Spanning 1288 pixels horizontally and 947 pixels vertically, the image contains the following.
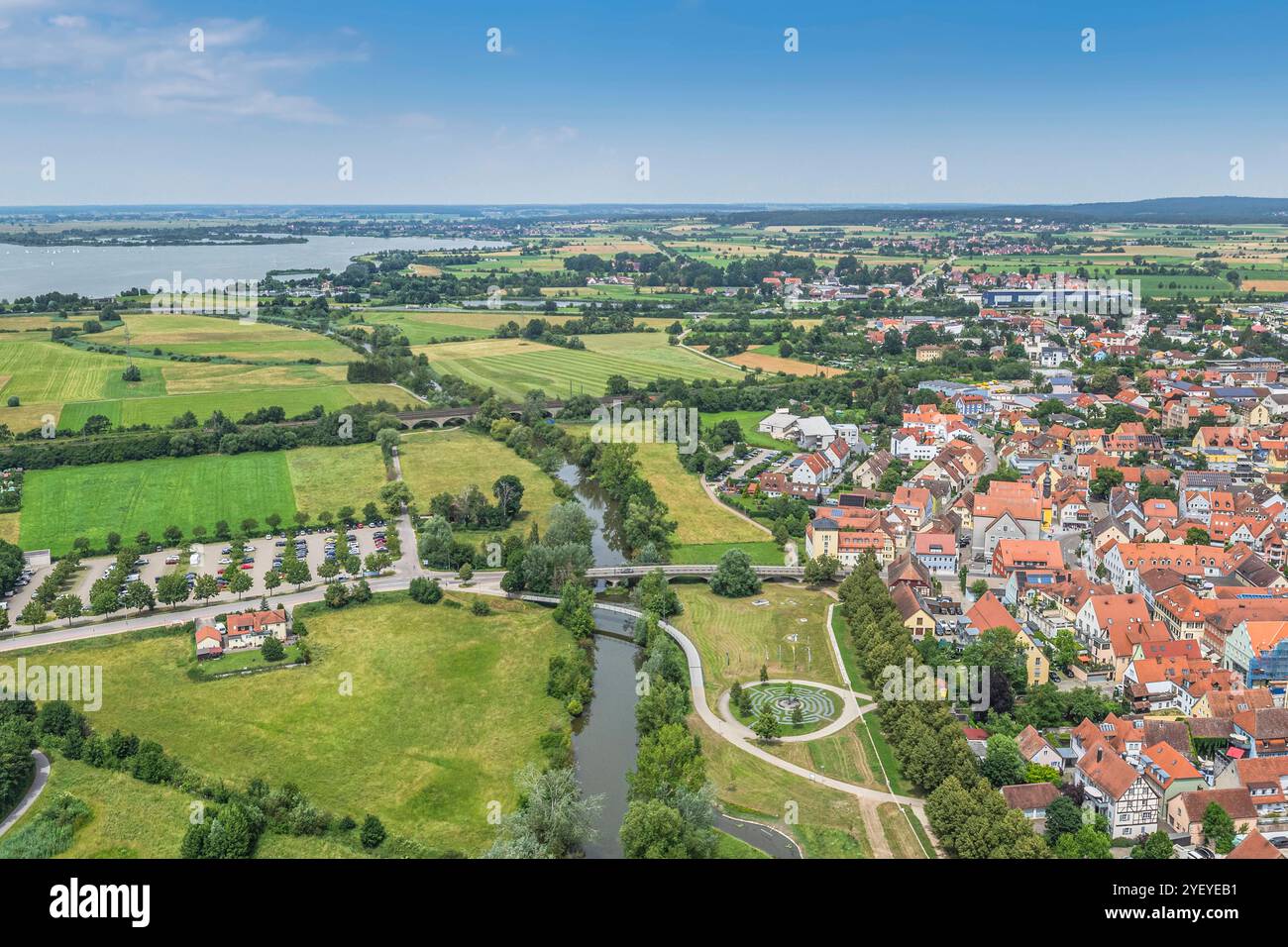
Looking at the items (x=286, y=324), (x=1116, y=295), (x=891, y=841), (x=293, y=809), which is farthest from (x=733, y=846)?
(x=1116, y=295)

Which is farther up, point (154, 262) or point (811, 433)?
point (154, 262)

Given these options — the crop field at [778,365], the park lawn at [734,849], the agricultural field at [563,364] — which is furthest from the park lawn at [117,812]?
the crop field at [778,365]

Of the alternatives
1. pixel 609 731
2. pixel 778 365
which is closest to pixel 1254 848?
pixel 609 731

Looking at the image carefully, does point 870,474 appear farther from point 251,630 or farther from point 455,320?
point 455,320

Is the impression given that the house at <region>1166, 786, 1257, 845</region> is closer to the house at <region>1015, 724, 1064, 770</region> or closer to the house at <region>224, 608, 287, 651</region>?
the house at <region>1015, 724, 1064, 770</region>

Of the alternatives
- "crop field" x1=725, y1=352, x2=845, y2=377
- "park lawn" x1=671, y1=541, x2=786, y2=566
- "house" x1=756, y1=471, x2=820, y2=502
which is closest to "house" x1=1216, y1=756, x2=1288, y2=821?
"park lawn" x1=671, y1=541, x2=786, y2=566

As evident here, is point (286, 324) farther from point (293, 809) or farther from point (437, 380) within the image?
point (293, 809)
